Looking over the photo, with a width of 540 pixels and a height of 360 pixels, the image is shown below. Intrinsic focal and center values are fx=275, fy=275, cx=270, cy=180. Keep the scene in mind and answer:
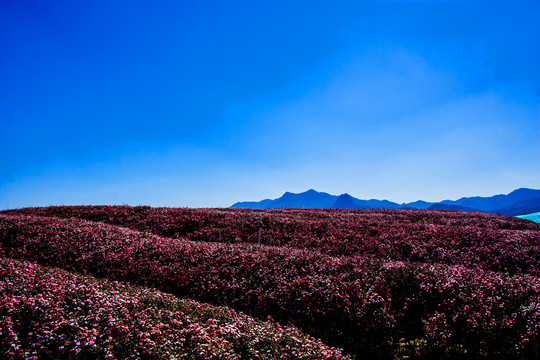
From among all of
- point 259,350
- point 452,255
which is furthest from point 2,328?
point 452,255

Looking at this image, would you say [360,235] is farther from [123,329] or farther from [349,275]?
[123,329]

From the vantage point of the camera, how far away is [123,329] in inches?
269

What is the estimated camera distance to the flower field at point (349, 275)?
8.35 m

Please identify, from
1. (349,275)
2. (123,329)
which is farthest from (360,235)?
(123,329)

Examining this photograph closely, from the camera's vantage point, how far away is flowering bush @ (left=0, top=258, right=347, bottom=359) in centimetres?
625

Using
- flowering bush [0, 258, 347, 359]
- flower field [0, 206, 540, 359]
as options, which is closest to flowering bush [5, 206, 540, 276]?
flower field [0, 206, 540, 359]

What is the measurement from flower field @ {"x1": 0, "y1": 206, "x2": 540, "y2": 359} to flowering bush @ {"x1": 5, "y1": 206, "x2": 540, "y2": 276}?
0.10 meters

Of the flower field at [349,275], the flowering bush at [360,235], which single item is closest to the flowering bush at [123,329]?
the flower field at [349,275]

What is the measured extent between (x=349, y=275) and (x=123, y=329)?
8565 mm

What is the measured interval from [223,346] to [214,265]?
7018 mm

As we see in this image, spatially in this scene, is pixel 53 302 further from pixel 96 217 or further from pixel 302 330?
pixel 96 217

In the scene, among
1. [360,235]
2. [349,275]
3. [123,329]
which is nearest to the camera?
[123,329]

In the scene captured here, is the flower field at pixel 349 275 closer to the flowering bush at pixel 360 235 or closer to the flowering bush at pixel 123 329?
the flowering bush at pixel 360 235

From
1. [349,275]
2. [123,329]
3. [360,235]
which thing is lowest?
[349,275]
